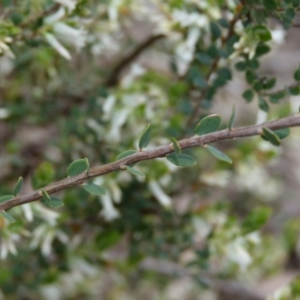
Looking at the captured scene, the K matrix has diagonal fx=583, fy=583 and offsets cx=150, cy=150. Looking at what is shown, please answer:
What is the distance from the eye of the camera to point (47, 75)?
1.09 meters

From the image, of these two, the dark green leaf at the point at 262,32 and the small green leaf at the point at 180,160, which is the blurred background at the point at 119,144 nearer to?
the dark green leaf at the point at 262,32

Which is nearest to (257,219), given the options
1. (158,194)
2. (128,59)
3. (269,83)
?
(158,194)

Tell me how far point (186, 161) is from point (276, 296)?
1.55ft

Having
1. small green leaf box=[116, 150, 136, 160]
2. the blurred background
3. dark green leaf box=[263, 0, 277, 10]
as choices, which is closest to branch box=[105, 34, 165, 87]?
the blurred background

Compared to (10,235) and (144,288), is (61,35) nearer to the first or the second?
(10,235)

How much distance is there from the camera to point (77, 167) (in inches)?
21.9

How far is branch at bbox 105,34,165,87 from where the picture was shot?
1.04 m

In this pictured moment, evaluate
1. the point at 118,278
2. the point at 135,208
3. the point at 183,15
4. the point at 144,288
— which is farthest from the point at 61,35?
the point at 144,288

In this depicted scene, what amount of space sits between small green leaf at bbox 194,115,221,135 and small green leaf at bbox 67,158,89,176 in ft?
0.37

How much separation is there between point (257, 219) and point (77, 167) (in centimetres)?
43

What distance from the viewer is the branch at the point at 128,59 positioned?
1.04 m

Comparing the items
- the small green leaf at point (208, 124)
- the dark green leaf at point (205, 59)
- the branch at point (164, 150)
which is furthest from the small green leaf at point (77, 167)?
the dark green leaf at point (205, 59)

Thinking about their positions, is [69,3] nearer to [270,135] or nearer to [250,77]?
[250,77]

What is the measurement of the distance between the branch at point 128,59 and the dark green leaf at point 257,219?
344 mm
